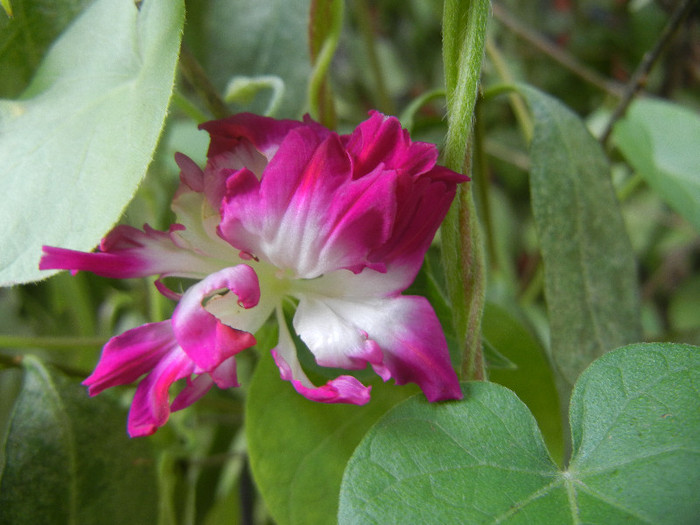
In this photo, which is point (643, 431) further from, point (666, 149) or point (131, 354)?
point (666, 149)

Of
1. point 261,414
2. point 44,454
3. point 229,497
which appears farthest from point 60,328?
point 261,414

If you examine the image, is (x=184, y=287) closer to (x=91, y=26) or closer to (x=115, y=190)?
(x=115, y=190)

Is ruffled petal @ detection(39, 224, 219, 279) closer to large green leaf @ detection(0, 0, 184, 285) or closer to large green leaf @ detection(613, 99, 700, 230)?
large green leaf @ detection(0, 0, 184, 285)

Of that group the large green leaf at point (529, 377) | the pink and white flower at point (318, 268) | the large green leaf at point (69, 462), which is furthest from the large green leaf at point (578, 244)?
the large green leaf at point (69, 462)

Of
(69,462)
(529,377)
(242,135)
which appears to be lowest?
(69,462)

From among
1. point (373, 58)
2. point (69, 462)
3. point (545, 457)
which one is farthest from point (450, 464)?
point (373, 58)

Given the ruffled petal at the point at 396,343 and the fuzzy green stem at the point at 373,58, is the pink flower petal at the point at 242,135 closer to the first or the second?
the ruffled petal at the point at 396,343

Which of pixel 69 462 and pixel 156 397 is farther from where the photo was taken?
pixel 69 462
